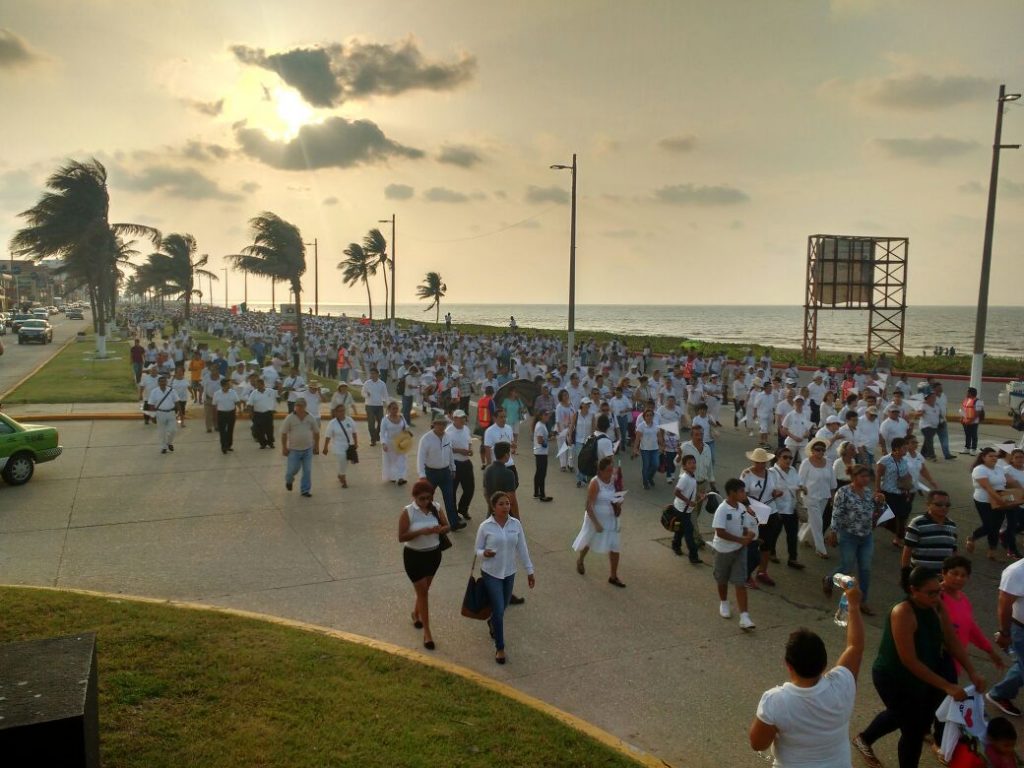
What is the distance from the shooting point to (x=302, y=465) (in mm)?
11734

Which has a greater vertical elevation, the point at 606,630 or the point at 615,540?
the point at 615,540

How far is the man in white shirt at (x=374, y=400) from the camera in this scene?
1539 cm

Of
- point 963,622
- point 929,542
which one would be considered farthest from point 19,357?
point 963,622

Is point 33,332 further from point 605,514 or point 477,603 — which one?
point 477,603

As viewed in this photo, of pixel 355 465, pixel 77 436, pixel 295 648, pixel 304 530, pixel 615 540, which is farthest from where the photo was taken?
pixel 77 436

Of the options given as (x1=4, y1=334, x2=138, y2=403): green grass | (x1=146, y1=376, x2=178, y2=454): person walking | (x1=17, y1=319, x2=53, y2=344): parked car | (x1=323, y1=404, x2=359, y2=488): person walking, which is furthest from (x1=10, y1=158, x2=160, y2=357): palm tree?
(x1=323, y1=404, x2=359, y2=488): person walking

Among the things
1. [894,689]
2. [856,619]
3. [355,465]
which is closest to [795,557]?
[894,689]

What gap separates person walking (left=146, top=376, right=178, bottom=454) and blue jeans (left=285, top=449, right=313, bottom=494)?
3775 mm

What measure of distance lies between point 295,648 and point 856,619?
14.1 feet

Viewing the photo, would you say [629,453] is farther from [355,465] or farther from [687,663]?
[687,663]

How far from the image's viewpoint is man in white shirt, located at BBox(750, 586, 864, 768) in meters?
3.46

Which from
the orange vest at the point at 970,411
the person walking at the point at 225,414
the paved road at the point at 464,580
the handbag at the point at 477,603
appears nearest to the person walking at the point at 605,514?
the paved road at the point at 464,580

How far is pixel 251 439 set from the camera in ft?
54.2

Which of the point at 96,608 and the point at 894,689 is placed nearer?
the point at 894,689
